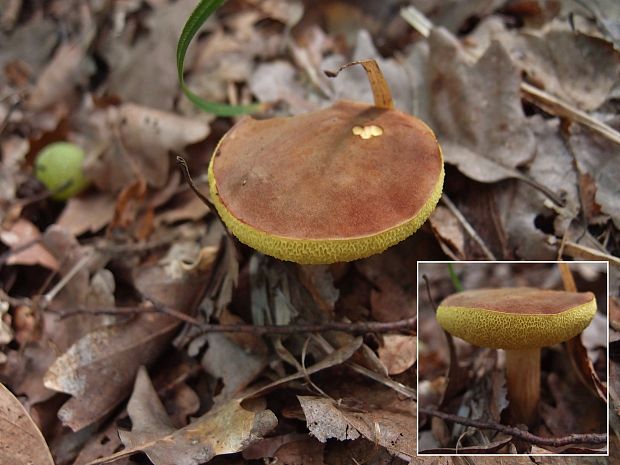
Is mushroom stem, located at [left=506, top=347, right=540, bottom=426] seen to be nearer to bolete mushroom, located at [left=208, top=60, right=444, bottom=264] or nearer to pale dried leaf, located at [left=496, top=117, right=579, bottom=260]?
pale dried leaf, located at [left=496, top=117, right=579, bottom=260]

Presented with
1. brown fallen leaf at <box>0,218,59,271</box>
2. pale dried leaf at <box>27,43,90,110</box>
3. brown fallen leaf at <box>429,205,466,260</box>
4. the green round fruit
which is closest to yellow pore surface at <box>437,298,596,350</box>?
brown fallen leaf at <box>429,205,466,260</box>

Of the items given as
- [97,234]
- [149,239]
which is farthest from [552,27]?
[97,234]

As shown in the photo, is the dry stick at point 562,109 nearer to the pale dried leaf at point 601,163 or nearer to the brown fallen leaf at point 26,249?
the pale dried leaf at point 601,163

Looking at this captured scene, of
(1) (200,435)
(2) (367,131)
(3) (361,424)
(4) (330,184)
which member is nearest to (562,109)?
(2) (367,131)

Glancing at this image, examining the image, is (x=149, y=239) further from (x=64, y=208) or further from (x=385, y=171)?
(x=385, y=171)

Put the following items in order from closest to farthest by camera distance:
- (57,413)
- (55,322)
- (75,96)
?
(57,413), (55,322), (75,96)

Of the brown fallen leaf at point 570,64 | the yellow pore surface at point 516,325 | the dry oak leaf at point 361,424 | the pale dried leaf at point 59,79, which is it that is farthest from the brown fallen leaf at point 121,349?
the pale dried leaf at point 59,79
